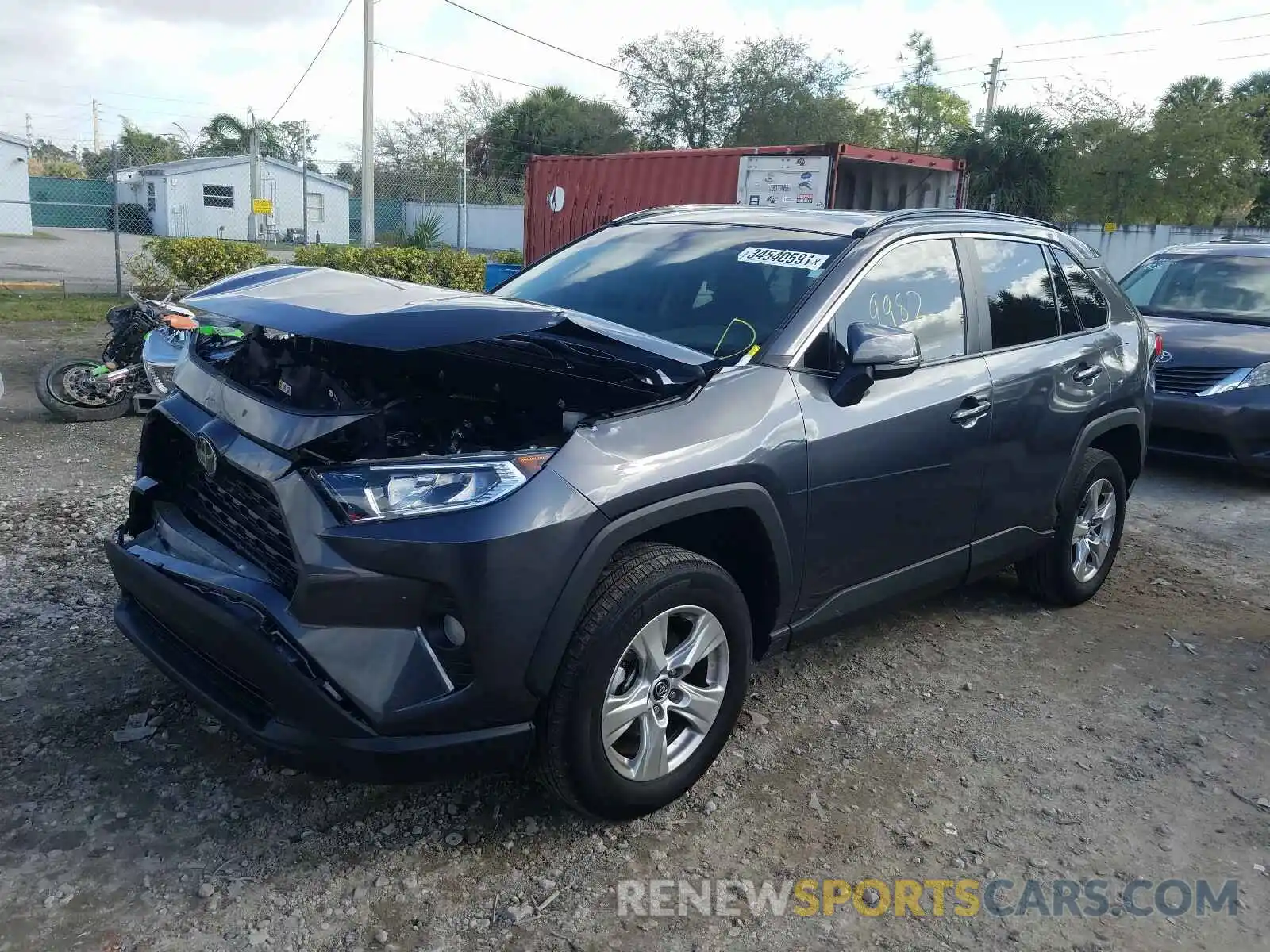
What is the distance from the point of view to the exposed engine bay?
2889mm

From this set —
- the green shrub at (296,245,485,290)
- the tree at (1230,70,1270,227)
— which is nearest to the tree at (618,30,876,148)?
the tree at (1230,70,1270,227)

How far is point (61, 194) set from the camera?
1741 inches

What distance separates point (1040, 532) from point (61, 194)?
160ft

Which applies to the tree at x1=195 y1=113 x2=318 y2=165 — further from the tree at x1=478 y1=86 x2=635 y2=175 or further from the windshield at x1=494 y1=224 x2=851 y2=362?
the windshield at x1=494 y1=224 x2=851 y2=362

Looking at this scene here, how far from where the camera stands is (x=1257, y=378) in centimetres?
745

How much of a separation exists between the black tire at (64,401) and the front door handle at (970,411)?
6443mm

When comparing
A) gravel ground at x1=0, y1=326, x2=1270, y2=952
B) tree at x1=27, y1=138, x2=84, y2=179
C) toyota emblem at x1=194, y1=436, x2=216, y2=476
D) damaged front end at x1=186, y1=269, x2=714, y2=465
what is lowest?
gravel ground at x1=0, y1=326, x2=1270, y2=952

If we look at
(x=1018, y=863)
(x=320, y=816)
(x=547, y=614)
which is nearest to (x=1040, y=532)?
(x=1018, y=863)

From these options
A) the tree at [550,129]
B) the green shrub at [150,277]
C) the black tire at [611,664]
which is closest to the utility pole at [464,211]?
the tree at [550,129]

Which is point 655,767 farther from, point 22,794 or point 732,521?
point 22,794

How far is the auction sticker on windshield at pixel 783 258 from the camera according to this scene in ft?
12.2

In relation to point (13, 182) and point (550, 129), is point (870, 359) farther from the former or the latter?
point (550, 129)

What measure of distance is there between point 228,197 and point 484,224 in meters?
10.2

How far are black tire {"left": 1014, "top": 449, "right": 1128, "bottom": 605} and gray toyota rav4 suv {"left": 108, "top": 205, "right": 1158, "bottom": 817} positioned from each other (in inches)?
18.3
